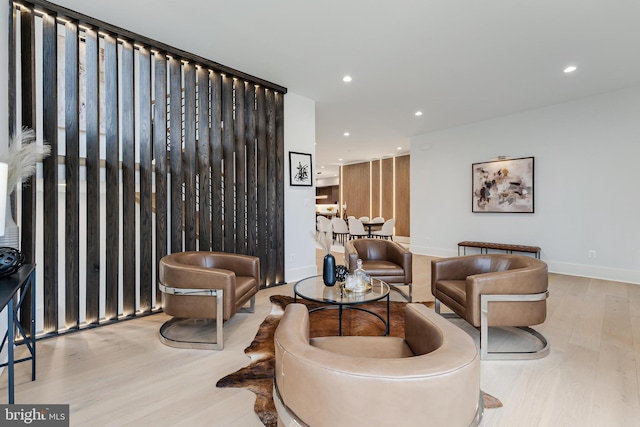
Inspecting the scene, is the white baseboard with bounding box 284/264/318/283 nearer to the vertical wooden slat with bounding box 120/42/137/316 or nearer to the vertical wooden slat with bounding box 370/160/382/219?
the vertical wooden slat with bounding box 120/42/137/316

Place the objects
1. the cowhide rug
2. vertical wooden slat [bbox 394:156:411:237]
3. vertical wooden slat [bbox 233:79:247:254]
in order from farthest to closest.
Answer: vertical wooden slat [bbox 394:156:411:237] → vertical wooden slat [bbox 233:79:247:254] → the cowhide rug

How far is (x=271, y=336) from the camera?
107 inches

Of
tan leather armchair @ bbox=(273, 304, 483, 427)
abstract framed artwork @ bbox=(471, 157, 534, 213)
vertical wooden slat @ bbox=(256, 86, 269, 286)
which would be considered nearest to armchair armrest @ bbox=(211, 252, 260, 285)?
vertical wooden slat @ bbox=(256, 86, 269, 286)

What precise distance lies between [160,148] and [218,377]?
2.50 meters

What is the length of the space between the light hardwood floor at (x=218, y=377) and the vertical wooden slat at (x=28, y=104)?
88 centimetres

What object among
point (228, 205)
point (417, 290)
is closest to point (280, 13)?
point (228, 205)

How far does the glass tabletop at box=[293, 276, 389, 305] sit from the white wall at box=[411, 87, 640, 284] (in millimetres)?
4129

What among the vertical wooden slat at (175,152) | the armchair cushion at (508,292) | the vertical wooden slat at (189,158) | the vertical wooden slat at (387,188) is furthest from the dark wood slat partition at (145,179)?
the vertical wooden slat at (387,188)

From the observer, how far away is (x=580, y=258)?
196 inches

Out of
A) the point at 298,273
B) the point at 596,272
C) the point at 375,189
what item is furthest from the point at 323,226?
the point at 375,189

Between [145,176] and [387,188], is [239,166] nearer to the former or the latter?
[145,176]

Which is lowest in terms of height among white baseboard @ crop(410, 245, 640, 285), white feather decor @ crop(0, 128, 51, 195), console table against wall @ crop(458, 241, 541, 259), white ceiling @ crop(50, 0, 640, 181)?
white baseboard @ crop(410, 245, 640, 285)

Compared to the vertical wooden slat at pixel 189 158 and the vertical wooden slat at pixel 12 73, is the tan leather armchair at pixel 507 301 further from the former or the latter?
the vertical wooden slat at pixel 12 73

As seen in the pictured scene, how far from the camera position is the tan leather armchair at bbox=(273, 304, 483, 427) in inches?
37.2
